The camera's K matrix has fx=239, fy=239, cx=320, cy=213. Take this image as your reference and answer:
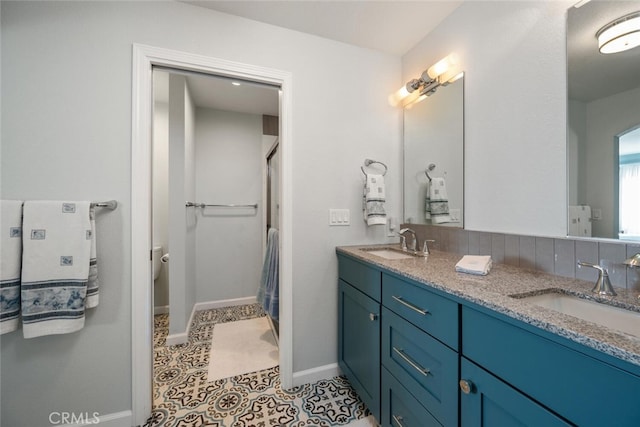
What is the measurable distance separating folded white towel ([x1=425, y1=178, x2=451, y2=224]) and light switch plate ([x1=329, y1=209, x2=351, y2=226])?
587mm

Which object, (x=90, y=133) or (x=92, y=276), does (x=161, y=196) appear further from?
(x=92, y=276)

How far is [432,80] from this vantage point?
1615 mm

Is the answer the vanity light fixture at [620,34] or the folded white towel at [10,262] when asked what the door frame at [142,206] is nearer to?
the folded white towel at [10,262]

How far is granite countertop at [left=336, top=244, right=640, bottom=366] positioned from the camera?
495 mm

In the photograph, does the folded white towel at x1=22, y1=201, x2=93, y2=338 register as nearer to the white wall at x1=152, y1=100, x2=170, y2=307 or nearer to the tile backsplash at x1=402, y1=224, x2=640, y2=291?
the white wall at x1=152, y1=100, x2=170, y2=307

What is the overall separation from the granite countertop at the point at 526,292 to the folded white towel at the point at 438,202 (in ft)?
1.17

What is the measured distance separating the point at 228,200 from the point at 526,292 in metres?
2.88

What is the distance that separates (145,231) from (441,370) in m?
1.56

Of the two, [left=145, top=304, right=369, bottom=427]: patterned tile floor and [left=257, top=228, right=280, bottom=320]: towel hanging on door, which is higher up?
[left=257, top=228, right=280, bottom=320]: towel hanging on door

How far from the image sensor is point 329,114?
171cm

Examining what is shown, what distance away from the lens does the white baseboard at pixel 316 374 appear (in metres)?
1.60

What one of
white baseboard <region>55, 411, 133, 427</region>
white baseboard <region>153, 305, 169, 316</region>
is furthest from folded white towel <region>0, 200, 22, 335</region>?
white baseboard <region>153, 305, 169, 316</region>

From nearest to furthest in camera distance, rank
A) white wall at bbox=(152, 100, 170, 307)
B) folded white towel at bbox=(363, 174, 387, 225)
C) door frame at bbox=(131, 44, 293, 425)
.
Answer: door frame at bbox=(131, 44, 293, 425), folded white towel at bbox=(363, 174, 387, 225), white wall at bbox=(152, 100, 170, 307)

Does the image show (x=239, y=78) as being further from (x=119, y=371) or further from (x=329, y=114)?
(x=119, y=371)
